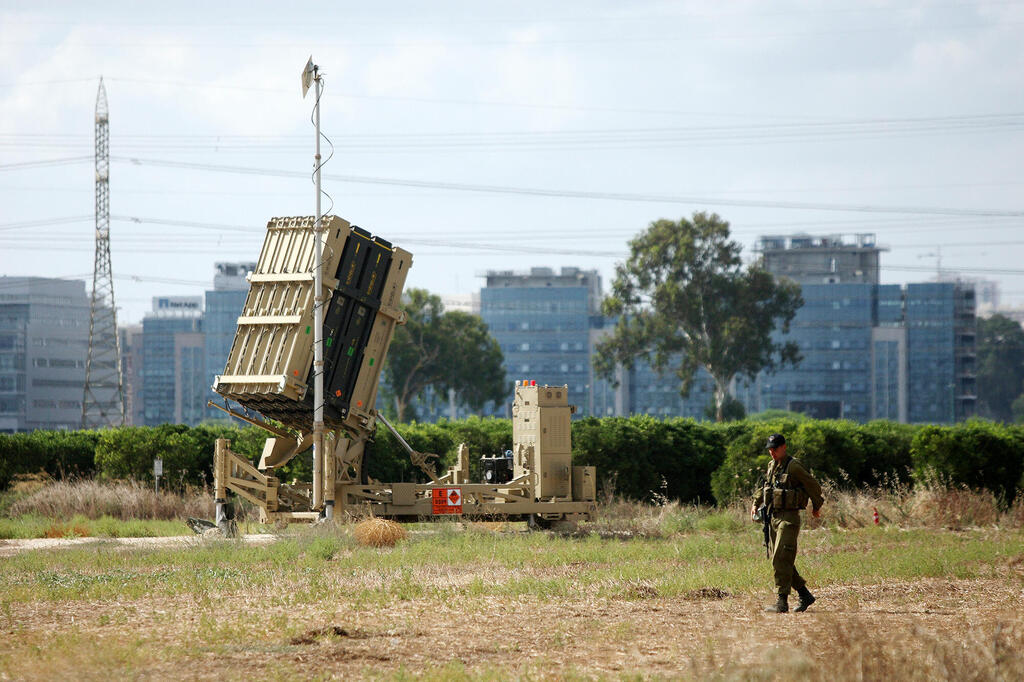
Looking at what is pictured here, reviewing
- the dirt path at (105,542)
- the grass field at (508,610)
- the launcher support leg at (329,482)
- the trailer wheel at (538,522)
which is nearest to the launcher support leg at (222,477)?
the dirt path at (105,542)

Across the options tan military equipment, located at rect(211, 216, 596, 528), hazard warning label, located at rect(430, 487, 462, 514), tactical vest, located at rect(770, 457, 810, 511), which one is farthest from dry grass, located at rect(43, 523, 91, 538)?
tactical vest, located at rect(770, 457, 810, 511)

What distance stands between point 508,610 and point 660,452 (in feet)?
52.4

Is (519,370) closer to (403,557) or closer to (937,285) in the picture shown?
(937,285)

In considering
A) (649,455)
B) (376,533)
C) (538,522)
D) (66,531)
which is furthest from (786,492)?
(649,455)

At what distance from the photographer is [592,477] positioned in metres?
21.6

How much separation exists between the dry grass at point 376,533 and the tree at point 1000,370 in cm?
12757

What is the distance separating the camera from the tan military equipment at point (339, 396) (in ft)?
64.5

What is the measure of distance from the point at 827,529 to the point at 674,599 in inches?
367

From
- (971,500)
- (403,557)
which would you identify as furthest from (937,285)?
(403,557)

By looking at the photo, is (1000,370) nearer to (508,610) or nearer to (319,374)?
(319,374)

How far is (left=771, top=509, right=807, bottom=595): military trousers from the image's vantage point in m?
12.2

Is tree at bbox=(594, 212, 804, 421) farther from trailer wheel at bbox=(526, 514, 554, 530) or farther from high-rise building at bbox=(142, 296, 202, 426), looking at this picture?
high-rise building at bbox=(142, 296, 202, 426)

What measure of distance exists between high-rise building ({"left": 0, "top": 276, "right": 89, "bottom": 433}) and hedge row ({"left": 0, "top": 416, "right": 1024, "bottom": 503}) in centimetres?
9158

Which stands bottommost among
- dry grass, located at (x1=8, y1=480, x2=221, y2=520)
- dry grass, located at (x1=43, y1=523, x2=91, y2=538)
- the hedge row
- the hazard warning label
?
dry grass, located at (x1=43, y1=523, x2=91, y2=538)
